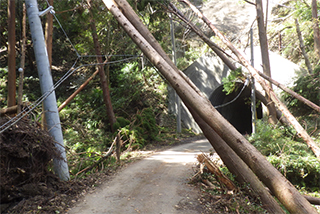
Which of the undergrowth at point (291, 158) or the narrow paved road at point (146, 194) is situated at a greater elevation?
the narrow paved road at point (146, 194)

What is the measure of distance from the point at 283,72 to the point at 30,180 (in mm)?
13844

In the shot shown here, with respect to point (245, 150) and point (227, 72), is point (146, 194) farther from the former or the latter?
point (227, 72)

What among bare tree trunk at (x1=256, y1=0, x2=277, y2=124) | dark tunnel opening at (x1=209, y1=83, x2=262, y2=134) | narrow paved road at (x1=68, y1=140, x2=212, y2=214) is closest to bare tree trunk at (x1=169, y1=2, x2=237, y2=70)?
bare tree trunk at (x1=256, y1=0, x2=277, y2=124)

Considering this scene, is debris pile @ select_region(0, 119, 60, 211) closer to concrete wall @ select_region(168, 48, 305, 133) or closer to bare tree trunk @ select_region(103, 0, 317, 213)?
bare tree trunk @ select_region(103, 0, 317, 213)

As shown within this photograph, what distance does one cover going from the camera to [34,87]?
19.1m

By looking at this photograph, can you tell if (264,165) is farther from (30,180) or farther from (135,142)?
(135,142)

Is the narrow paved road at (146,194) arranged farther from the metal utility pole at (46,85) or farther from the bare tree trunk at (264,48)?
the bare tree trunk at (264,48)

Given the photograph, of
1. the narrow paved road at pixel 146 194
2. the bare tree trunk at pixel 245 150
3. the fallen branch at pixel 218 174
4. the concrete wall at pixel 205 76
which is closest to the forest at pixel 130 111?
the bare tree trunk at pixel 245 150

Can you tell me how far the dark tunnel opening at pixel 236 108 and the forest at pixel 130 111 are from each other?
11.1 feet

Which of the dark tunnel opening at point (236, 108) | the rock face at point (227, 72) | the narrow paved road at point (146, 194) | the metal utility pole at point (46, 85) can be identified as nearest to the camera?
the narrow paved road at point (146, 194)

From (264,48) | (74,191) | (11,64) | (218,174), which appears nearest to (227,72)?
(264,48)

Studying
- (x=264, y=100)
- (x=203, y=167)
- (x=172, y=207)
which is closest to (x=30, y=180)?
(x=172, y=207)

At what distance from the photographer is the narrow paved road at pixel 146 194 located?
555 centimetres

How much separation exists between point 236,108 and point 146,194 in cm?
1785
